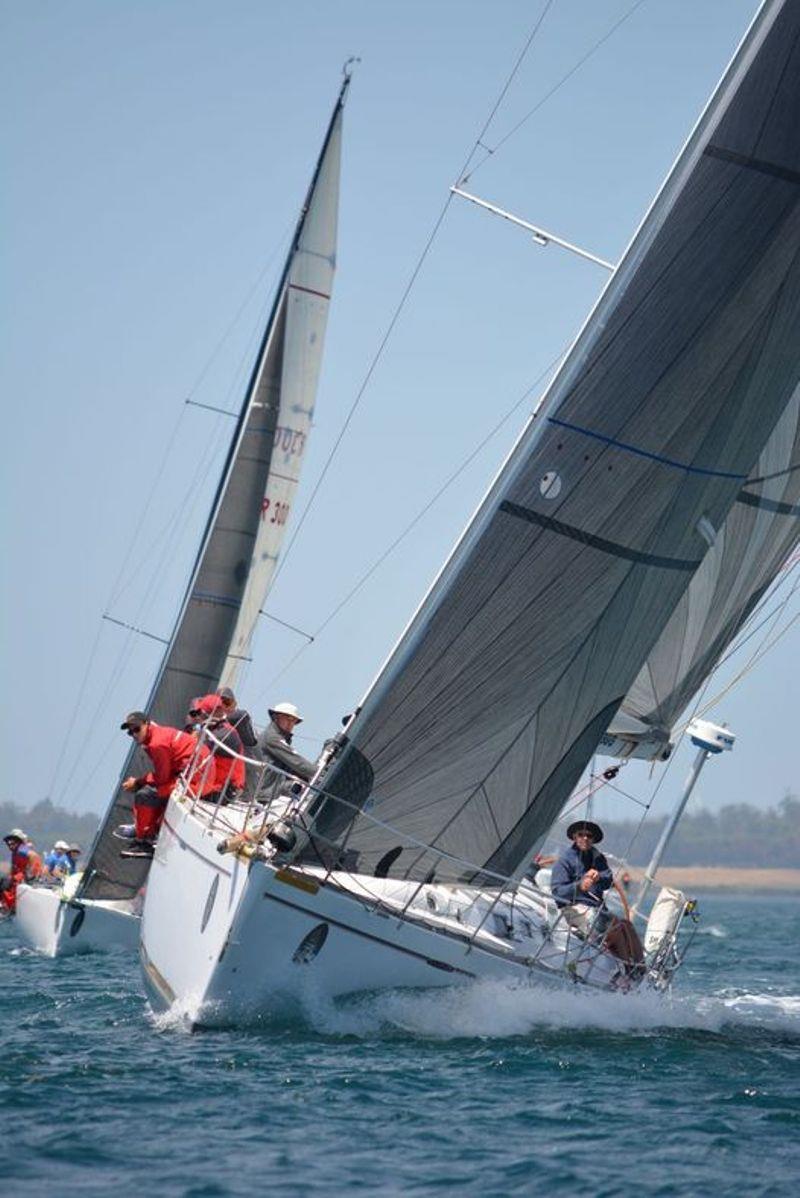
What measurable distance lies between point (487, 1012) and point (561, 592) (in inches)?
103

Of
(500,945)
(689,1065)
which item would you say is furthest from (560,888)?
(689,1065)

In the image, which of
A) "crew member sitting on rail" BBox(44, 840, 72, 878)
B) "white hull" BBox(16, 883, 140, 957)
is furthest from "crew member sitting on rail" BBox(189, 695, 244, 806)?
"crew member sitting on rail" BBox(44, 840, 72, 878)

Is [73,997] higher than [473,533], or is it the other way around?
[473,533]

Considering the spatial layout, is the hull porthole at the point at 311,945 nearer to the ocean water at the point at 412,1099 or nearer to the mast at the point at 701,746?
the ocean water at the point at 412,1099

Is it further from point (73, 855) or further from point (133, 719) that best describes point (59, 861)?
point (133, 719)

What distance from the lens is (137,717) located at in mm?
12289

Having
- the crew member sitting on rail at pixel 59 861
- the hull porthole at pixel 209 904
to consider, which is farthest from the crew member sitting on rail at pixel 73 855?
the hull porthole at pixel 209 904

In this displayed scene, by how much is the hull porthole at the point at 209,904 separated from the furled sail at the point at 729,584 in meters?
4.60

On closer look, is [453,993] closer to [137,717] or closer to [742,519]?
[137,717]

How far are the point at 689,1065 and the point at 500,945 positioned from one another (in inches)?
51.6

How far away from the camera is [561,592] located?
11.8m

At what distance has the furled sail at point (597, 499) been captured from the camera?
11.4m

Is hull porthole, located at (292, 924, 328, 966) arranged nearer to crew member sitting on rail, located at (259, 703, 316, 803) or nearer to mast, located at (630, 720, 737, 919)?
crew member sitting on rail, located at (259, 703, 316, 803)

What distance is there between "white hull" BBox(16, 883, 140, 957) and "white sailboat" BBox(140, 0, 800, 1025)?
21.0ft
